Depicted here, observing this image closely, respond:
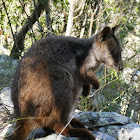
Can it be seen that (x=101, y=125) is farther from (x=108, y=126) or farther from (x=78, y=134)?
(x=78, y=134)

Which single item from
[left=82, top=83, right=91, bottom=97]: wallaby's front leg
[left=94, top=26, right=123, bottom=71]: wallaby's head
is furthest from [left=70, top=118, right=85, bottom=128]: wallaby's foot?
[left=94, top=26, right=123, bottom=71]: wallaby's head

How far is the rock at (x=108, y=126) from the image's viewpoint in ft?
12.9

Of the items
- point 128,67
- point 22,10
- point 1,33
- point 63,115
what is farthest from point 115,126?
point 1,33

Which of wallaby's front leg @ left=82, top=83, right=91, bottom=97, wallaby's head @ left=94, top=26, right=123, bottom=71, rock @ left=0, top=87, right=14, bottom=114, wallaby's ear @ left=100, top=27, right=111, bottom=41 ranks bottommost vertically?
rock @ left=0, top=87, right=14, bottom=114

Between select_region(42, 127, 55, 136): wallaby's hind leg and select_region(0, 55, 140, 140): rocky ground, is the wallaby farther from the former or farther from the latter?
select_region(0, 55, 140, 140): rocky ground

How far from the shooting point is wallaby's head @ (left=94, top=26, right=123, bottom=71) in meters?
4.31

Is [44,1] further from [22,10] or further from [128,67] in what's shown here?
[128,67]

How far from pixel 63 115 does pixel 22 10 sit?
15.7ft

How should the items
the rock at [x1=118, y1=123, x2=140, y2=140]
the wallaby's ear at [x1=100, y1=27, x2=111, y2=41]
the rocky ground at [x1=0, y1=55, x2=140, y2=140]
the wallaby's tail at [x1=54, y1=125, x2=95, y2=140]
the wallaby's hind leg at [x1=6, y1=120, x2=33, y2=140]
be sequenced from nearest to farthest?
1. the wallaby's hind leg at [x1=6, y1=120, x2=33, y2=140]
2. the wallaby's tail at [x1=54, y1=125, x2=95, y2=140]
3. the rocky ground at [x1=0, y1=55, x2=140, y2=140]
4. the rock at [x1=118, y1=123, x2=140, y2=140]
5. the wallaby's ear at [x1=100, y1=27, x2=111, y2=41]

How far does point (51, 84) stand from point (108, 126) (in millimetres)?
1532

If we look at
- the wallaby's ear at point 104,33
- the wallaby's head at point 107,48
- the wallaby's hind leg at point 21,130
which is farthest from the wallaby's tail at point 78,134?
the wallaby's ear at point 104,33

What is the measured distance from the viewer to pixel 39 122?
3.33m

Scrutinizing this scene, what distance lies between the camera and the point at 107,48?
14.4 ft

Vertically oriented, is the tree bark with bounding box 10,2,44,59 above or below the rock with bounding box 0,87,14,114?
above
